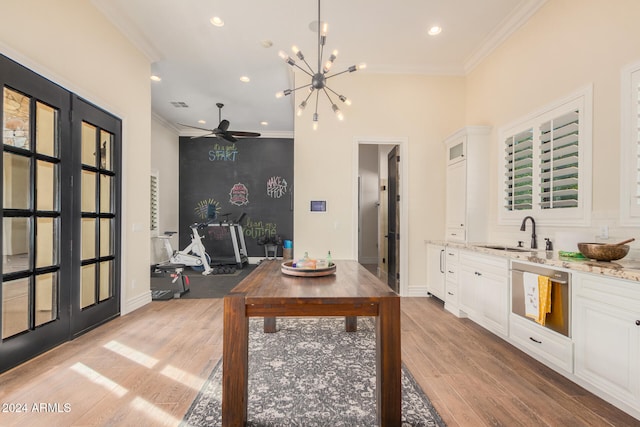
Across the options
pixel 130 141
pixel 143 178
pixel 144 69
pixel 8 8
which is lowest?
pixel 143 178

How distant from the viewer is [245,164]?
25.2 ft

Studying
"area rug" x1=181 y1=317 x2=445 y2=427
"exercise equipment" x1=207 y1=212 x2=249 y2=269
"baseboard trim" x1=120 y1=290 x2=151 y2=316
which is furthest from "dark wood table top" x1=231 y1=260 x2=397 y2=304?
"exercise equipment" x1=207 y1=212 x2=249 y2=269

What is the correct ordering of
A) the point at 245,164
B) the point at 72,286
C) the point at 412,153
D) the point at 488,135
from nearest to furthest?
the point at 72,286 < the point at 488,135 < the point at 412,153 < the point at 245,164

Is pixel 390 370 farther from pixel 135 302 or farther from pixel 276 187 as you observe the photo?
pixel 276 187

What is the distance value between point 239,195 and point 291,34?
4.68 metres

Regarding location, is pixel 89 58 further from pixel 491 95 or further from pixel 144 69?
pixel 491 95

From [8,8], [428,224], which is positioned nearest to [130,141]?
[8,8]

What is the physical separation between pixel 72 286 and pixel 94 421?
161cm

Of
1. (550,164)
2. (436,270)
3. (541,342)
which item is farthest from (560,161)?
(436,270)

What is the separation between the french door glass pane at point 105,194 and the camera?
Result: 320cm

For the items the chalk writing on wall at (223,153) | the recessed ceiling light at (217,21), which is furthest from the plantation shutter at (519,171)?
the chalk writing on wall at (223,153)

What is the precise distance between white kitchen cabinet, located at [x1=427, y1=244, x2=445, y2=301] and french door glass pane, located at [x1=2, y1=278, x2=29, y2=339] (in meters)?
4.29

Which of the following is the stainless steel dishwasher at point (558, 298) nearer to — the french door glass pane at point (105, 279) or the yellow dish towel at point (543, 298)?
the yellow dish towel at point (543, 298)

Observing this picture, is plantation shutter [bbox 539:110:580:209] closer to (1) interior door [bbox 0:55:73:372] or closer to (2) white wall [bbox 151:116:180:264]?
Answer: (1) interior door [bbox 0:55:73:372]
